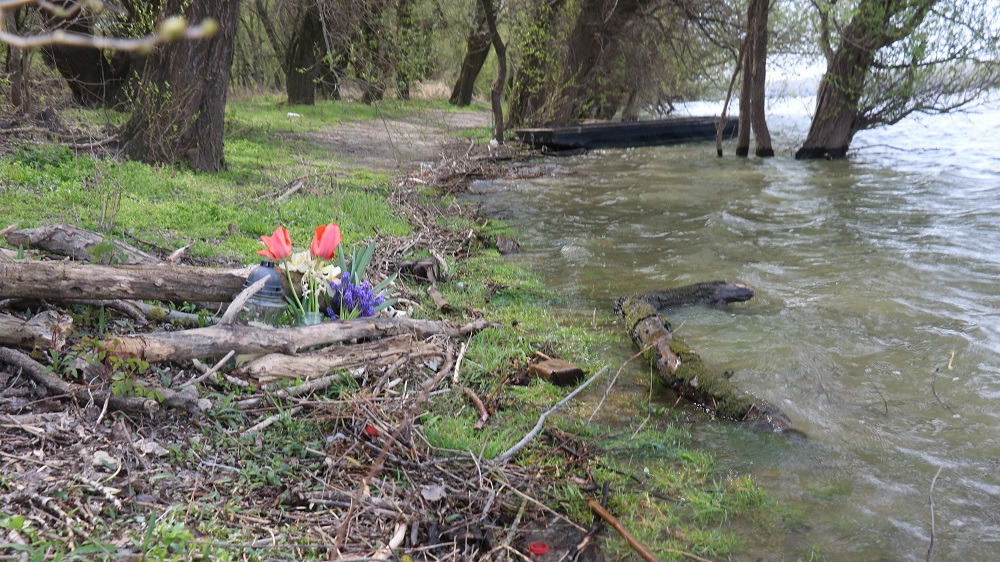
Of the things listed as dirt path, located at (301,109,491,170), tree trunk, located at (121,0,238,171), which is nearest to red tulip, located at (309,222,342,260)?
tree trunk, located at (121,0,238,171)

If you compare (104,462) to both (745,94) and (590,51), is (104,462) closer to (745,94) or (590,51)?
(745,94)

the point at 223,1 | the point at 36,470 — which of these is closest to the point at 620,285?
the point at 36,470

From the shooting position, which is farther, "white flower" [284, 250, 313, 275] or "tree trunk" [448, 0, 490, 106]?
"tree trunk" [448, 0, 490, 106]

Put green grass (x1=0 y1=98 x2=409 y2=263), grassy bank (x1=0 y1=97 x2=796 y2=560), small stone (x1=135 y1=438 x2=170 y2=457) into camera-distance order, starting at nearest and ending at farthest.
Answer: grassy bank (x1=0 y1=97 x2=796 y2=560) → small stone (x1=135 y1=438 x2=170 y2=457) → green grass (x1=0 y1=98 x2=409 y2=263)

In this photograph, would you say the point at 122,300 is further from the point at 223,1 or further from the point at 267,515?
the point at 223,1

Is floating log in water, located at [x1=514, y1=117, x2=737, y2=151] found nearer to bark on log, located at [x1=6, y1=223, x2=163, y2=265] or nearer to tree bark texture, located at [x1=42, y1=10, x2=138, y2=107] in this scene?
tree bark texture, located at [x1=42, y1=10, x2=138, y2=107]

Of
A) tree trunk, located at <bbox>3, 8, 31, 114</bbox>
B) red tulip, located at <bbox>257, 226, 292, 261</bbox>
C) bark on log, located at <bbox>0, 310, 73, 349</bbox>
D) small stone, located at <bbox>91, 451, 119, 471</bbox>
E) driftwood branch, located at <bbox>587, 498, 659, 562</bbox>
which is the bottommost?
driftwood branch, located at <bbox>587, 498, 659, 562</bbox>

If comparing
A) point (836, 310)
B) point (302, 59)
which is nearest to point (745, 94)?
point (836, 310)

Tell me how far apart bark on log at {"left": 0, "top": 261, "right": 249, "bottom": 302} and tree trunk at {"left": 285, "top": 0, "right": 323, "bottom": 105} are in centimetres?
1711

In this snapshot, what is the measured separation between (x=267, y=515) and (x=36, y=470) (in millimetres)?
821

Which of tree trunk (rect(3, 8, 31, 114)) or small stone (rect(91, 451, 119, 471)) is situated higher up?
tree trunk (rect(3, 8, 31, 114))

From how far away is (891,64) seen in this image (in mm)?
15875

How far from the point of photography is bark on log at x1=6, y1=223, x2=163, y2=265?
4418mm

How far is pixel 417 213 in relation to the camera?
31.3 ft
